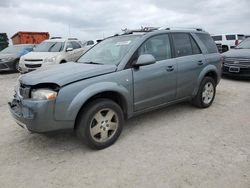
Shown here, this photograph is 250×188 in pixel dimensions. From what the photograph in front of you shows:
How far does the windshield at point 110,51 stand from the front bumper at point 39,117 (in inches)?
51.3

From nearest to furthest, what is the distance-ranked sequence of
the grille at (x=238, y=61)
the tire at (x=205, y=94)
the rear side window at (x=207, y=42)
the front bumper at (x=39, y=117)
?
the front bumper at (x=39, y=117) → the tire at (x=205, y=94) → the rear side window at (x=207, y=42) → the grille at (x=238, y=61)

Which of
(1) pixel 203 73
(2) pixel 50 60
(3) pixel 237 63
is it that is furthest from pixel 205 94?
(2) pixel 50 60

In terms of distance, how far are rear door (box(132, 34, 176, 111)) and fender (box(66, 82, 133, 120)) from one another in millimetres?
322

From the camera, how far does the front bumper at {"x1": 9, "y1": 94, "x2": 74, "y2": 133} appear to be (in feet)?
10.7

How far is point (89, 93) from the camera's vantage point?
3.50m

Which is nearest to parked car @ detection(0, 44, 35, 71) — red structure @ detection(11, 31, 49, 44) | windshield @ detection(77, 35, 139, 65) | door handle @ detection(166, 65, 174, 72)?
windshield @ detection(77, 35, 139, 65)

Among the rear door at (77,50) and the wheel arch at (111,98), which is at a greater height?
the rear door at (77,50)

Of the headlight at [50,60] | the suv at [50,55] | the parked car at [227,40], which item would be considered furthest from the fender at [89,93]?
the parked car at [227,40]

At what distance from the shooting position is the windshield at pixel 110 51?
4.22 meters

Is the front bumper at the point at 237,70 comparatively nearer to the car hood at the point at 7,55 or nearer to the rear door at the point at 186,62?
the rear door at the point at 186,62

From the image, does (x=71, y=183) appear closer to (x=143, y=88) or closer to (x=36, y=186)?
(x=36, y=186)

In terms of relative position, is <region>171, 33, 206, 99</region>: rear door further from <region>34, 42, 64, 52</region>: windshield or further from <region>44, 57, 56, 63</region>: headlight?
<region>34, 42, 64, 52</region>: windshield

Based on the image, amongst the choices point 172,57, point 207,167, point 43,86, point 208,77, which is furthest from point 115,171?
point 208,77

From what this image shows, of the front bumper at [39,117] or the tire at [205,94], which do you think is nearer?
the front bumper at [39,117]
